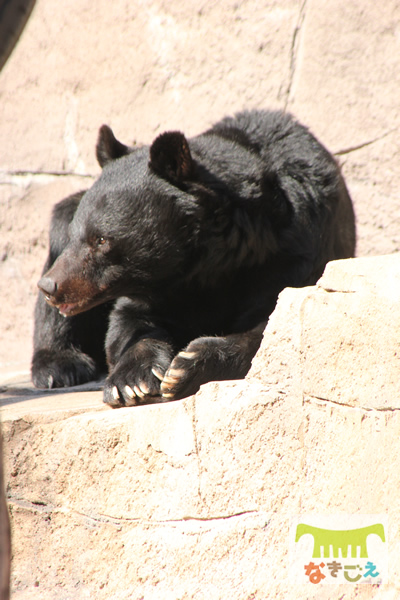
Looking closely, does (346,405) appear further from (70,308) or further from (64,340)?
(64,340)

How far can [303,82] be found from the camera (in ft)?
18.3

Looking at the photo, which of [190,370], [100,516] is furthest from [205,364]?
[100,516]

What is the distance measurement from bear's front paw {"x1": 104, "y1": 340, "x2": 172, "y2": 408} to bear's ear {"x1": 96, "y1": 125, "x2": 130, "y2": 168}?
4.21ft

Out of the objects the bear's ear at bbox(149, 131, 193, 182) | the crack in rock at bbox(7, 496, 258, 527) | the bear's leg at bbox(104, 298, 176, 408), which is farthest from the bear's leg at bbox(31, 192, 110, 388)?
the crack in rock at bbox(7, 496, 258, 527)

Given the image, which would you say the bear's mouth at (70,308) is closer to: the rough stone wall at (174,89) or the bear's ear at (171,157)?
the bear's ear at (171,157)

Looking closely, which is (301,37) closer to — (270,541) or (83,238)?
(83,238)

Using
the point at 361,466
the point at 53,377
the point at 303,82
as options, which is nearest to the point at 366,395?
the point at 361,466

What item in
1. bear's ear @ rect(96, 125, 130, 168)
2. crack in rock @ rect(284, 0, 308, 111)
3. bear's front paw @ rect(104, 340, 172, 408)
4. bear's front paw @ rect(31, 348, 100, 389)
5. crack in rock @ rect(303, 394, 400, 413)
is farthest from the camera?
crack in rock @ rect(284, 0, 308, 111)

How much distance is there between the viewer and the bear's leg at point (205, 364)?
3166 mm

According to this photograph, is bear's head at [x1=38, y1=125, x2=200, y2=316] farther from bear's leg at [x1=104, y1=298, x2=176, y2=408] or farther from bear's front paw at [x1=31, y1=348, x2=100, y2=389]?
bear's front paw at [x1=31, y1=348, x2=100, y2=389]

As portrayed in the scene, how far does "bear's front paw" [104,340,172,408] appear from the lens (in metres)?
3.38

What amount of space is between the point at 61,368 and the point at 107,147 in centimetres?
145

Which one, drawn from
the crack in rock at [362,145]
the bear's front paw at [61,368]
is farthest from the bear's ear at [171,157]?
the crack in rock at [362,145]

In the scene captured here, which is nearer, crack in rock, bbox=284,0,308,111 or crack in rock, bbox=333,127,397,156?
crack in rock, bbox=333,127,397,156
